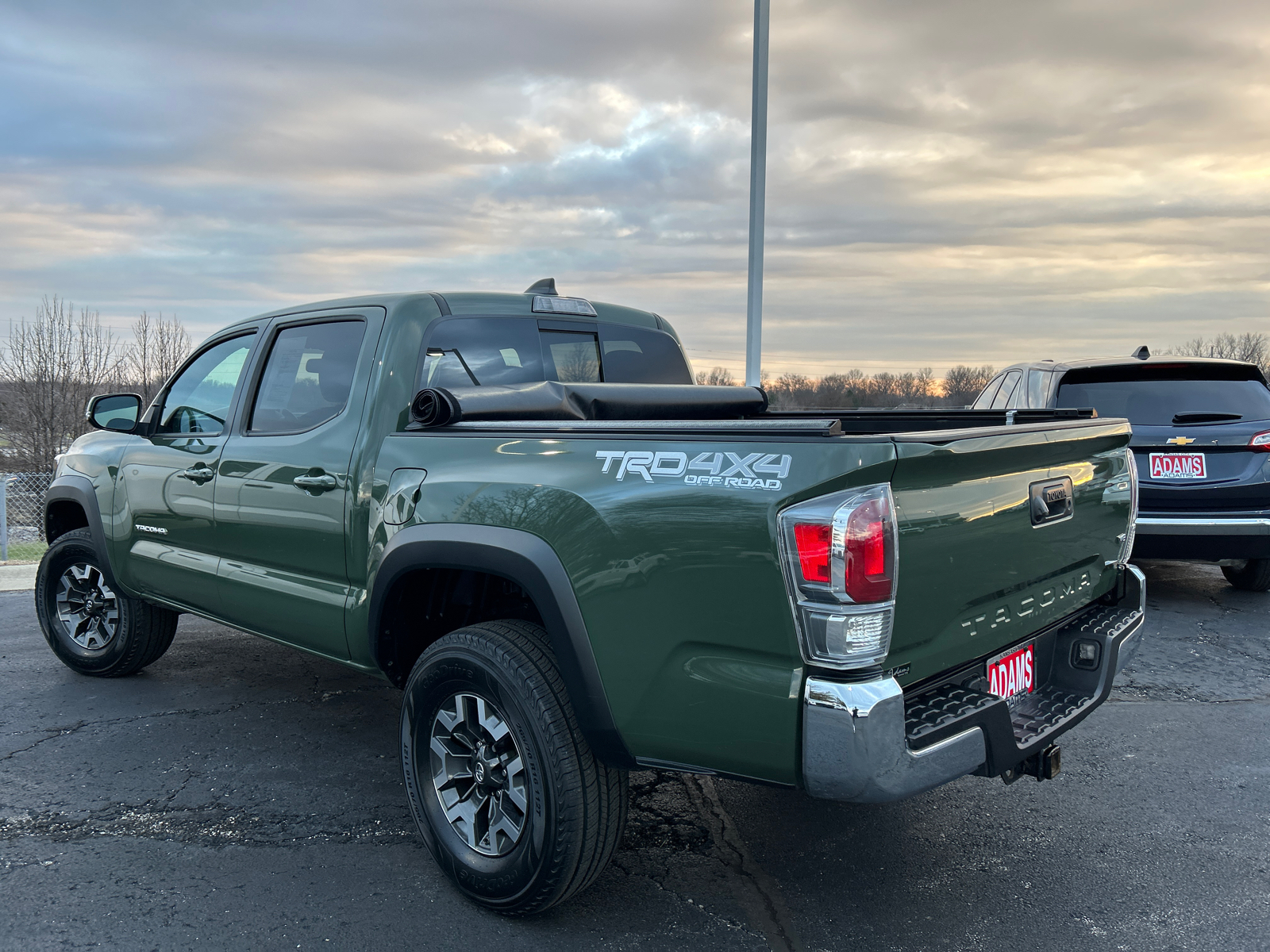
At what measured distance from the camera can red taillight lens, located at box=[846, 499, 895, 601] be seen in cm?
218

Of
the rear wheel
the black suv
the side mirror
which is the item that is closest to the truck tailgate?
the black suv

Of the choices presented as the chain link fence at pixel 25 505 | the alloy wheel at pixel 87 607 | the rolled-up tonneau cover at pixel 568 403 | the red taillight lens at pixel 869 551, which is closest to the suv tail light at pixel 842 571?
the red taillight lens at pixel 869 551

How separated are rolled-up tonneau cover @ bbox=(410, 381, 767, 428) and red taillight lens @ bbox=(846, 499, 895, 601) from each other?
1534 mm

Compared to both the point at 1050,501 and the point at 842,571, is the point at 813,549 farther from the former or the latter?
the point at 1050,501

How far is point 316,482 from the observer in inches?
140

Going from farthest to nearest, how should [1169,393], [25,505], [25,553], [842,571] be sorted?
1. [25,505]
2. [25,553]
3. [1169,393]
4. [842,571]

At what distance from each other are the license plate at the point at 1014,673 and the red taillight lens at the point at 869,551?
30.7 inches

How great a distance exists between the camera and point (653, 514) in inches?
96.9

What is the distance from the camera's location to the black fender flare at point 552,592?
2.59 m

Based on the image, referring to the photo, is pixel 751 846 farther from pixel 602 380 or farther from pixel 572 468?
pixel 602 380

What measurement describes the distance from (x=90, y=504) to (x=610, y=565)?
370cm

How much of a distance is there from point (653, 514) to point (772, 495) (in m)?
0.35

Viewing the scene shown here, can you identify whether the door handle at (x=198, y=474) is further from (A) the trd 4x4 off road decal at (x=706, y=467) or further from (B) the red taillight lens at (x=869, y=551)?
(B) the red taillight lens at (x=869, y=551)

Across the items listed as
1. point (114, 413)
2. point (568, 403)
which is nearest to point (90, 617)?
point (114, 413)
